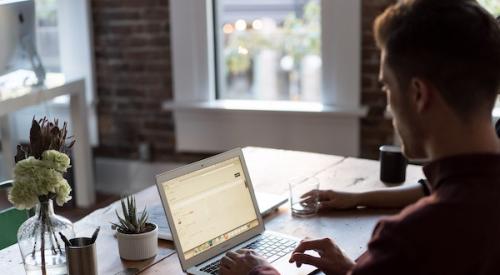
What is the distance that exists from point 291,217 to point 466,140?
90 centimetres

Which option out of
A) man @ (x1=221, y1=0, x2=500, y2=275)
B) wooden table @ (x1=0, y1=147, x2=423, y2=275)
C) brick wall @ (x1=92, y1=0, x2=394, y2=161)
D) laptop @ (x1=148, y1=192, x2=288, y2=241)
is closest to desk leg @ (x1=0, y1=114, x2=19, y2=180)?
brick wall @ (x1=92, y1=0, x2=394, y2=161)

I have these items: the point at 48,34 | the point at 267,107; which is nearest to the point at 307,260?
the point at 267,107

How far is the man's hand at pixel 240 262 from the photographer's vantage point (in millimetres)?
1595

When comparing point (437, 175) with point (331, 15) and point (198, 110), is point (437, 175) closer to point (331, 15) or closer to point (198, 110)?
point (331, 15)

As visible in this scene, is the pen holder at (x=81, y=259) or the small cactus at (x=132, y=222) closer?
the pen holder at (x=81, y=259)

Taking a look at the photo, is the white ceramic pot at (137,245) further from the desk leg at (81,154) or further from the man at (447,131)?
the desk leg at (81,154)

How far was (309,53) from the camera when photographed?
3.93 meters

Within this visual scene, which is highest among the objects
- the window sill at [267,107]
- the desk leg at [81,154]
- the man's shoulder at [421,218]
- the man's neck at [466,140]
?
the man's neck at [466,140]

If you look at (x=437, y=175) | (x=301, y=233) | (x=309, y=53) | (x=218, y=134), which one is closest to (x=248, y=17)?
(x=309, y=53)

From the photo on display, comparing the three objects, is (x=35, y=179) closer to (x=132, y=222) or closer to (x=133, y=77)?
(x=132, y=222)

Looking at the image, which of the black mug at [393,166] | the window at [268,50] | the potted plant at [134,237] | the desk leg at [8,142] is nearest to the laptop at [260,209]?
the potted plant at [134,237]

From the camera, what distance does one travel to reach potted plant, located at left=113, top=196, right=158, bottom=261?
1.73m

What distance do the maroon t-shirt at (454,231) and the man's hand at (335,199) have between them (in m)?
0.88

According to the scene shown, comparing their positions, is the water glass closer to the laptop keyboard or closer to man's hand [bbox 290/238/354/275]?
the laptop keyboard
